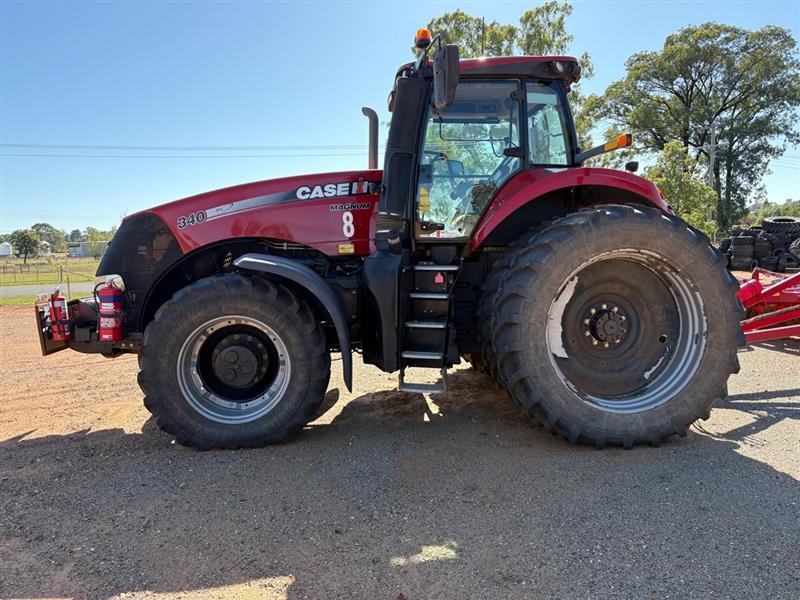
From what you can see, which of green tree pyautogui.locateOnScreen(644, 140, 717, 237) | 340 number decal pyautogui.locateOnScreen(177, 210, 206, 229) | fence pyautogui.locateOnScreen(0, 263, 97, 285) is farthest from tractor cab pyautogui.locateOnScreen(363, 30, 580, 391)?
fence pyautogui.locateOnScreen(0, 263, 97, 285)

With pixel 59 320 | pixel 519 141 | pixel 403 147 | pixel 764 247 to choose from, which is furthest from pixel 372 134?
pixel 764 247

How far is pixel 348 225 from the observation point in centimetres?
400

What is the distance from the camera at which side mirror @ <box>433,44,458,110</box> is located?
3010mm

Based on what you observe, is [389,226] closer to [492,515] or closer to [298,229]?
[298,229]

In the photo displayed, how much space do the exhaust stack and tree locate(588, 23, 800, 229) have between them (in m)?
28.2

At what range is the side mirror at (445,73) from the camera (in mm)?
3010

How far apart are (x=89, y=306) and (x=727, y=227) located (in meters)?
35.6

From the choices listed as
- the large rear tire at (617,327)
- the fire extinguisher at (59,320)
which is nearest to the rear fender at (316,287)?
the large rear tire at (617,327)

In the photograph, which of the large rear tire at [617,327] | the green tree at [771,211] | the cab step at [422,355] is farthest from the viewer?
the green tree at [771,211]

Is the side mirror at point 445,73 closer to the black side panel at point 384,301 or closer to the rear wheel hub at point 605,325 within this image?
the black side panel at point 384,301

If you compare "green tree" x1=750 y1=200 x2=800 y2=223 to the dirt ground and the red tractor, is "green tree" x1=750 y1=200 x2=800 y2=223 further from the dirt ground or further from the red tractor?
the dirt ground

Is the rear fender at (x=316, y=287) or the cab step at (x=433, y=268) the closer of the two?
the rear fender at (x=316, y=287)

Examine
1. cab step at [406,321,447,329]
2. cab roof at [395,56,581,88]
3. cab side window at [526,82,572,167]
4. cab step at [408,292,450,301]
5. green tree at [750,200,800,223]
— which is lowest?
cab step at [406,321,447,329]

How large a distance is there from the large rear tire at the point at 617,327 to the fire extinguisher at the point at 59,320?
3303mm
